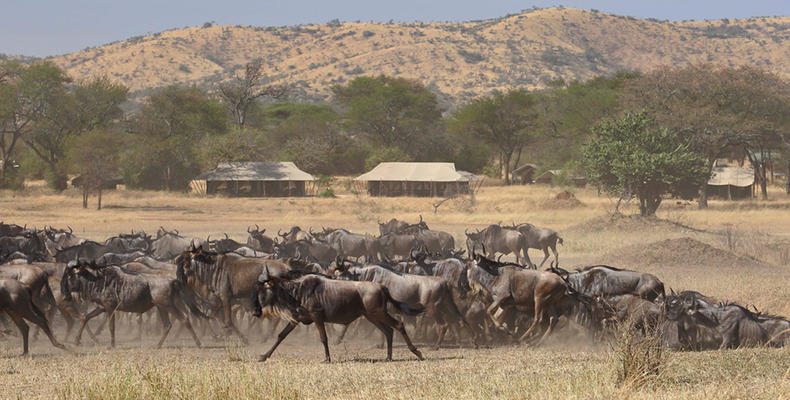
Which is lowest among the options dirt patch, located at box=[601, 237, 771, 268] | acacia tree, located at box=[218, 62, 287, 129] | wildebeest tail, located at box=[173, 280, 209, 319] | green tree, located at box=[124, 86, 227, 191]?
dirt patch, located at box=[601, 237, 771, 268]

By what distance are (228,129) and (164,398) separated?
7187cm

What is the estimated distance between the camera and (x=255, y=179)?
202 ft

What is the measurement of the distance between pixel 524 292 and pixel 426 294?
1.43 meters

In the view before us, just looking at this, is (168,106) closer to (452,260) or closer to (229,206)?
(229,206)

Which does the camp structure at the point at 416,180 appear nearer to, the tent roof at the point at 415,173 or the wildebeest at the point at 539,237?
the tent roof at the point at 415,173

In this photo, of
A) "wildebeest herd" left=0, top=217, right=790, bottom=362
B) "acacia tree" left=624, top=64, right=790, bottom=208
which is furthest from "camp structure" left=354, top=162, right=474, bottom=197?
"wildebeest herd" left=0, top=217, right=790, bottom=362

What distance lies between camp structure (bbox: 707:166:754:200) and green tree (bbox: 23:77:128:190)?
44661mm

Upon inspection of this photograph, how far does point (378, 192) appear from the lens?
64.9m

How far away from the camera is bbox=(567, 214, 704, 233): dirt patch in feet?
105

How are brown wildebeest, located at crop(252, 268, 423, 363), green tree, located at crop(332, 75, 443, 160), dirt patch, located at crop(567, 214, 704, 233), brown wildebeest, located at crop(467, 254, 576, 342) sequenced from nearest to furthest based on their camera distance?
1. brown wildebeest, located at crop(252, 268, 423, 363)
2. brown wildebeest, located at crop(467, 254, 576, 342)
3. dirt patch, located at crop(567, 214, 704, 233)
4. green tree, located at crop(332, 75, 443, 160)

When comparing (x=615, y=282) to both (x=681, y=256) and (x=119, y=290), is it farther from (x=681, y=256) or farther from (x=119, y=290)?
(x=681, y=256)

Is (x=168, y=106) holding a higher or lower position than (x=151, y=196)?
higher

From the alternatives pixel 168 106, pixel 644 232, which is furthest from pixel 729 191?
pixel 168 106

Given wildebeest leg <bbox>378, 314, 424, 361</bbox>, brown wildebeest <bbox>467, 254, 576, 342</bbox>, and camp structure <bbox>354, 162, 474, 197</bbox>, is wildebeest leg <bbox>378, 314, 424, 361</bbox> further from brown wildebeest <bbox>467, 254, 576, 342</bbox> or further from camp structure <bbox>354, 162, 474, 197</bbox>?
camp structure <bbox>354, 162, 474, 197</bbox>
